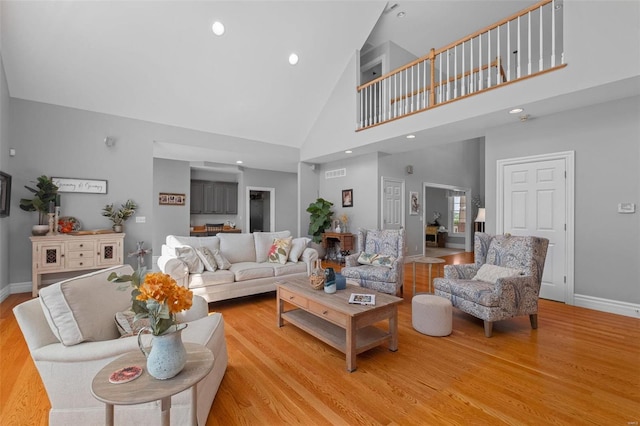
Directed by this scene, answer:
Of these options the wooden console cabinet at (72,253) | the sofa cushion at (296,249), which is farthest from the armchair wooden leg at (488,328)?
the wooden console cabinet at (72,253)

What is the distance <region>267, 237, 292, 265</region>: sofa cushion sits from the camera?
14.0 feet

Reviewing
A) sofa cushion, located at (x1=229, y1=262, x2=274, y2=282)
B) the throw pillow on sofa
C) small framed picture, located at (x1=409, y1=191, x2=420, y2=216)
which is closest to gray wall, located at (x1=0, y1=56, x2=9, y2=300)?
sofa cushion, located at (x1=229, y1=262, x2=274, y2=282)

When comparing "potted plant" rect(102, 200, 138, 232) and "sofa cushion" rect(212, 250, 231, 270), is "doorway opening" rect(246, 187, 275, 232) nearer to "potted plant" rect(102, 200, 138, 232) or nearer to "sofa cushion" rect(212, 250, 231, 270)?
"potted plant" rect(102, 200, 138, 232)

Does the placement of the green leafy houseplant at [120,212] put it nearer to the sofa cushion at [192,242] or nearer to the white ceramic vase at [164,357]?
the sofa cushion at [192,242]

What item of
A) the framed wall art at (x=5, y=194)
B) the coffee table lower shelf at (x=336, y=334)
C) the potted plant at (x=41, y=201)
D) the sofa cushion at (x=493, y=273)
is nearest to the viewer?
the coffee table lower shelf at (x=336, y=334)

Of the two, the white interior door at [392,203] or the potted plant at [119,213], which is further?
the white interior door at [392,203]

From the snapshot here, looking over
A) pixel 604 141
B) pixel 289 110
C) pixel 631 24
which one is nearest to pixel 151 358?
pixel 631 24

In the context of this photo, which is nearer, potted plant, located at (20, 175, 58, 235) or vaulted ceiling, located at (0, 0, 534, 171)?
vaulted ceiling, located at (0, 0, 534, 171)

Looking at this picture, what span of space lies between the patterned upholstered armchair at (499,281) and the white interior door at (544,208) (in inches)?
43.7

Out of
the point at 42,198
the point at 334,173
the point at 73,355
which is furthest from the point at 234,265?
the point at 334,173

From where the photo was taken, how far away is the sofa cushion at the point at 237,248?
4.21 m

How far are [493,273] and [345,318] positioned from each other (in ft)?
6.61

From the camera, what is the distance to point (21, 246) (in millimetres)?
4254

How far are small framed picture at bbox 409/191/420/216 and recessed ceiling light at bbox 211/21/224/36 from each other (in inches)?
204
